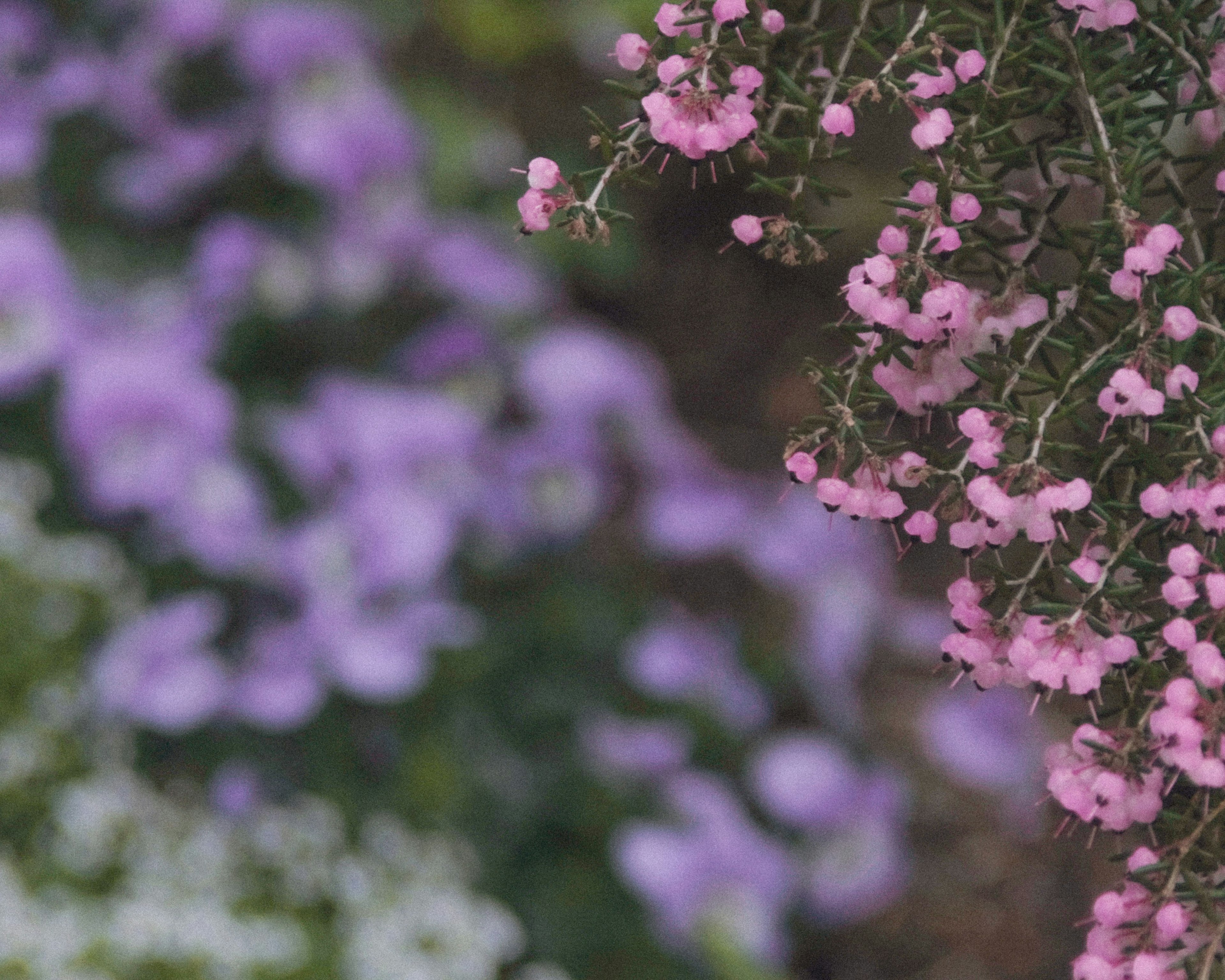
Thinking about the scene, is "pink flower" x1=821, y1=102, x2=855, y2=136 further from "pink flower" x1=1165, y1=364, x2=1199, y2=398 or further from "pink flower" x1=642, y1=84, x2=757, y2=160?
"pink flower" x1=1165, y1=364, x2=1199, y2=398

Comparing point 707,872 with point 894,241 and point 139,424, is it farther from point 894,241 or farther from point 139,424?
point 894,241

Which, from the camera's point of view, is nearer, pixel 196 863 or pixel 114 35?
pixel 196 863

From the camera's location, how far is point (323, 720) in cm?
144

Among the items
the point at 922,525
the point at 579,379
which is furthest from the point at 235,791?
the point at 922,525

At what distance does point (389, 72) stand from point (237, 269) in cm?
43

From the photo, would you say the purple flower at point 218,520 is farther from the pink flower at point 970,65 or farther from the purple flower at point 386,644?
the pink flower at point 970,65

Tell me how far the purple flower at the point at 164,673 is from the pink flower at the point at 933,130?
105cm

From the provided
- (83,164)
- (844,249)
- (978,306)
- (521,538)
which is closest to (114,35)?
(83,164)

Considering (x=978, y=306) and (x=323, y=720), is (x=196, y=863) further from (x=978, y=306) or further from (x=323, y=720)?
(x=978, y=306)

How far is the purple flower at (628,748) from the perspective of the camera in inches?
56.8

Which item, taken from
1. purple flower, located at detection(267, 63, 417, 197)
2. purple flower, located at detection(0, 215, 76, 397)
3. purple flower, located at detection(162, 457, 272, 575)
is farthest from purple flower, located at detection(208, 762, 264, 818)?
purple flower, located at detection(267, 63, 417, 197)

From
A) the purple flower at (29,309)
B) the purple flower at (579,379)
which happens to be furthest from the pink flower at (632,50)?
the purple flower at (29,309)

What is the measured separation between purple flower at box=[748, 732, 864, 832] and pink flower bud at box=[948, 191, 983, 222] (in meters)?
1.05

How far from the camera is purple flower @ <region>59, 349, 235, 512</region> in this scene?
1.42 metres
